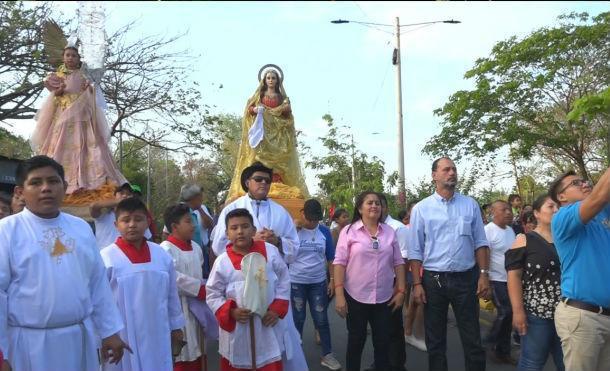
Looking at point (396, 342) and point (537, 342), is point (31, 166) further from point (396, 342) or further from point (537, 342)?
point (396, 342)

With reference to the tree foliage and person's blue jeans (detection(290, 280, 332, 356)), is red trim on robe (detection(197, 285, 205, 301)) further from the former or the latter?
the tree foliage

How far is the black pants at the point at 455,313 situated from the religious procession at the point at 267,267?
0.01m

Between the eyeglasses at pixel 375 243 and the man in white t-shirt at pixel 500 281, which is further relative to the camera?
the man in white t-shirt at pixel 500 281

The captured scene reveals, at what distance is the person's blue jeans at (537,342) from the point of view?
453 cm

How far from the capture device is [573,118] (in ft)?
19.5

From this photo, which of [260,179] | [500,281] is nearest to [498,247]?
[500,281]

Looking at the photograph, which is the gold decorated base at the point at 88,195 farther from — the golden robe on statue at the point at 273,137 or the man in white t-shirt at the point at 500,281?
the man in white t-shirt at the point at 500,281

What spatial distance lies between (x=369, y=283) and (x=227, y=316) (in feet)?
5.76

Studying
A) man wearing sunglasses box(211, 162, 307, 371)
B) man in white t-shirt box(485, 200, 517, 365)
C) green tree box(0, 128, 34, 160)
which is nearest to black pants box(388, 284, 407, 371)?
man wearing sunglasses box(211, 162, 307, 371)

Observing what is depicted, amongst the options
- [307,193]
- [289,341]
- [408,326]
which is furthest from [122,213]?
[307,193]

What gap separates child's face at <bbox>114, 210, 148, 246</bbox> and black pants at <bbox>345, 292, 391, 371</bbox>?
223 centimetres

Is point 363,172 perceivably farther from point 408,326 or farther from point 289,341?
point 289,341

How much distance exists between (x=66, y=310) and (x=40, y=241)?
0.41 metres

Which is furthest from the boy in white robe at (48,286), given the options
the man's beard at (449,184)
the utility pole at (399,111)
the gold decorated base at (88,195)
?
the utility pole at (399,111)
